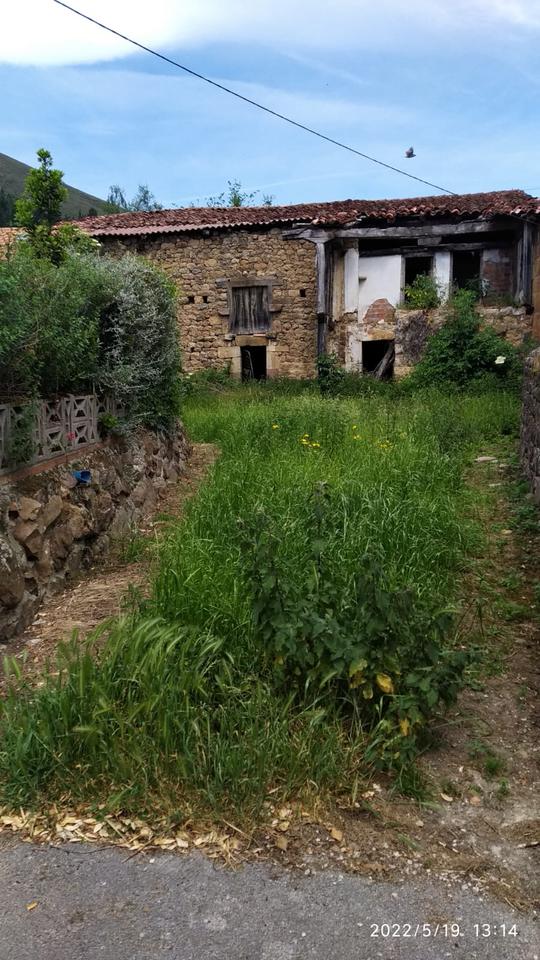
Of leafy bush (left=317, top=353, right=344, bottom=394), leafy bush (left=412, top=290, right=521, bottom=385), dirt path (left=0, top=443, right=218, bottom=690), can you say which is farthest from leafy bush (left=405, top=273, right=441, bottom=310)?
dirt path (left=0, top=443, right=218, bottom=690)

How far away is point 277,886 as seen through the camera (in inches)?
95.1

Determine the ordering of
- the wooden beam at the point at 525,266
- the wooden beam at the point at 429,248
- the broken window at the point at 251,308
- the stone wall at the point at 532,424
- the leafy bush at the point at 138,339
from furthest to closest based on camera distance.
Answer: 1. the broken window at the point at 251,308
2. the wooden beam at the point at 429,248
3. the wooden beam at the point at 525,266
4. the stone wall at the point at 532,424
5. the leafy bush at the point at 138,339

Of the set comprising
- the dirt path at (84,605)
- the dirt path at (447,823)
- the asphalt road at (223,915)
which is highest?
the dirt path at (84,605)

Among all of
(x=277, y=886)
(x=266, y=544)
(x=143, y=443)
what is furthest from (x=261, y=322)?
(x=277, y=886)

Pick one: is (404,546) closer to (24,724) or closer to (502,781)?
(502,781)

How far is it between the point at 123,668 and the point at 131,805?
0.65 meters

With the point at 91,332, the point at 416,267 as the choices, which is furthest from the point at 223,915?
the point at 416,267

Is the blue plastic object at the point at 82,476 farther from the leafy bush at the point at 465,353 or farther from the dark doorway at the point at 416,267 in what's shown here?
the dark doorway at the point at 416,267

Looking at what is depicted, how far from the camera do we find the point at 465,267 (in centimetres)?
1738

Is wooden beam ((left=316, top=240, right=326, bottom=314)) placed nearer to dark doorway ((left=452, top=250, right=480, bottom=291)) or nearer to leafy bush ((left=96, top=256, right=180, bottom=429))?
dark doorway ((left=452, top=250, right=480, bottom=291))

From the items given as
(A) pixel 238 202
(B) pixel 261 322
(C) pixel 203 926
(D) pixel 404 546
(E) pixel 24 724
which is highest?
(A) pixel 238 202

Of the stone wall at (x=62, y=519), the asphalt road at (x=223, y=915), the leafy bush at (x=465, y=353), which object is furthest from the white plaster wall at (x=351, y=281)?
the asphalt road at (x=223, y=915)

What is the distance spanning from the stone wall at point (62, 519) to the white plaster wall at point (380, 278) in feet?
36.1

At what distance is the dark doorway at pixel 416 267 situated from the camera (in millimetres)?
16500
